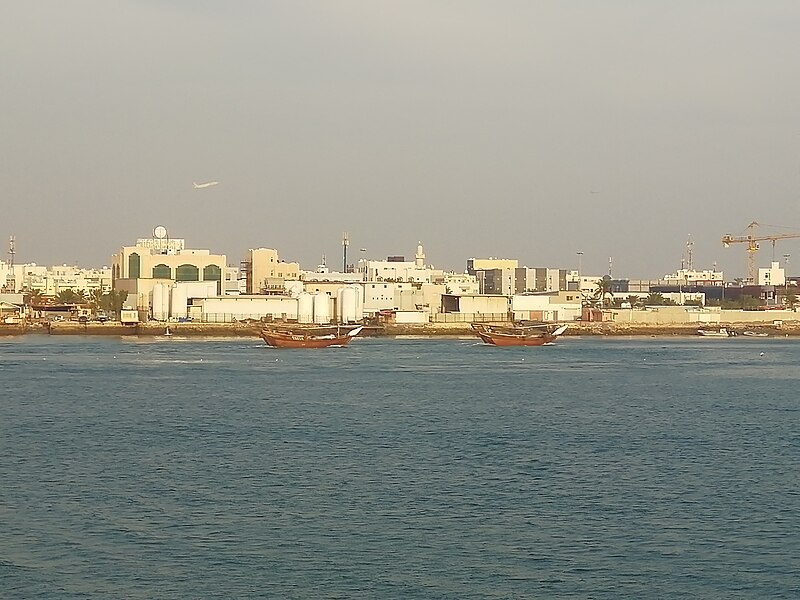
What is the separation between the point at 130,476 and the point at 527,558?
6.54 m

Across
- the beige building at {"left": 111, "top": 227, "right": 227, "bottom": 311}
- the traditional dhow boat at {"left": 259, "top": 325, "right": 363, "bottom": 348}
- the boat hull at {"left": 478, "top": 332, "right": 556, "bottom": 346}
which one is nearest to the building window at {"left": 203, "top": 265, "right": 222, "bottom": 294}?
the beige building at {"left": 111, "top": 227, "right": 227, "bottom": 311}

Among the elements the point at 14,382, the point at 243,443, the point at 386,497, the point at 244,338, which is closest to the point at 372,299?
the point at 244,338

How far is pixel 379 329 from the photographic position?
70562mm

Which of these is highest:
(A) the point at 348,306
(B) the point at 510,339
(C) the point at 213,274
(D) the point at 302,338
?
(C) the point at 213,274

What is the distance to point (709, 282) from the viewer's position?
133750 millimetres

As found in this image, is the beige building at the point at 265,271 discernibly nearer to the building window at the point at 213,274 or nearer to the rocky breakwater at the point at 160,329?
the building window at the point at 213,274

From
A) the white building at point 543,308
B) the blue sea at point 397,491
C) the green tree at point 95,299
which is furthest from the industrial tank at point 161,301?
the blue sea at point 397,491

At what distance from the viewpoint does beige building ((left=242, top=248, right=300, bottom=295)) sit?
87731mm

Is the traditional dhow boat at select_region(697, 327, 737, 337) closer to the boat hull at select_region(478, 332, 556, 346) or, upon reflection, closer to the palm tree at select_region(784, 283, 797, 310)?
the palm tree at select_region(784, 283, 797, 310)

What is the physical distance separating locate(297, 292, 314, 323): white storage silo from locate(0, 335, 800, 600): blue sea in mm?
37234

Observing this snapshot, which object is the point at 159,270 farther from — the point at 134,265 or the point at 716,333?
the point at 716,333

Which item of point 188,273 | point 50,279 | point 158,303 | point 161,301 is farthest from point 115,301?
point 50,279

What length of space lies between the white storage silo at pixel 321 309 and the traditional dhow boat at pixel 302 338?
8.03 metres

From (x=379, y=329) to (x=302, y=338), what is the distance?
13356 mm
